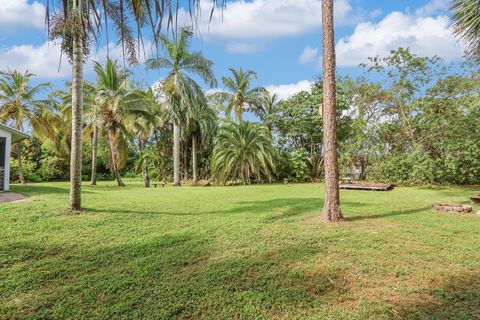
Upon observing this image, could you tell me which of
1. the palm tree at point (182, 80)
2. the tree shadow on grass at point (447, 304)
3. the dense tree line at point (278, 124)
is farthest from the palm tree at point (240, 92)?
the tree shadow on grass at point (447, 304)

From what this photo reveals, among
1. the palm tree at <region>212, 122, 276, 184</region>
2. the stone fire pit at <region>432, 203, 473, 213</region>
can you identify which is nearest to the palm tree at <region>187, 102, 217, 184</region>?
the palm tree at <region>212, 122, 276, 184</region>

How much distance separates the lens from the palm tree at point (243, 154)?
17500mm

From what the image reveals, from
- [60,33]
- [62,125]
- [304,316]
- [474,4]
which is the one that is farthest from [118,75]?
[304,316]

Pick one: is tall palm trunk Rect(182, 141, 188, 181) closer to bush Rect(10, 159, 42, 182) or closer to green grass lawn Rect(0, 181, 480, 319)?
bush Rect(10, 159, 42, 182)

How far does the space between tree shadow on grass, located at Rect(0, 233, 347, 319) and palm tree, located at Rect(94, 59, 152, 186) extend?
12.9m

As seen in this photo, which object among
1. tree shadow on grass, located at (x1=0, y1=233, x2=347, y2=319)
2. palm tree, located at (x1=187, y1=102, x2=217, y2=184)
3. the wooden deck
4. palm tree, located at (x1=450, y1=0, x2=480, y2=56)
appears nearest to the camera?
tree shadow on grass, located at (x1=0, y1=233, x2=347, y2=319)

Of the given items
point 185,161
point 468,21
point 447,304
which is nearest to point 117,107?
point 185,161

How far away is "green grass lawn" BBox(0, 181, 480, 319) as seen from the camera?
9.76ft

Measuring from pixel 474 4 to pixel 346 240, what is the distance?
6.02 metres

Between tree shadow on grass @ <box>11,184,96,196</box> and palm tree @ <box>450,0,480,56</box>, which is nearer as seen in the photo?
palm tree @ <box>450,0,480,56</box>

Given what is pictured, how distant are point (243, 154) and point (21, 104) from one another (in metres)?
13.7

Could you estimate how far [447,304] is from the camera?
2.97m

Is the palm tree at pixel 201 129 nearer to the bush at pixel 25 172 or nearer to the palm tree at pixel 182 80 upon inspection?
the palm tree at pixel 182 80

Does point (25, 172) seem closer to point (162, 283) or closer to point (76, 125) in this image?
point (76, 125)
